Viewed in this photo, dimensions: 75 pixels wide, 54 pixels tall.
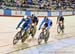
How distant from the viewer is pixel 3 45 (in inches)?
467

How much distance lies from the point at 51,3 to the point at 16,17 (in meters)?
6.68

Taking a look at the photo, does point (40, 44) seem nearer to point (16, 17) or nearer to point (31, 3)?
point (16, 17)

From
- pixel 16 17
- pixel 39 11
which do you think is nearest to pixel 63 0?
pixel 39 11

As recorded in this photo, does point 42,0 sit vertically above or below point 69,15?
above

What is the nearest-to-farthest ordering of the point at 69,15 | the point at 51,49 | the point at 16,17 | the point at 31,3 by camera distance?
1. the point at 51,49
2. the point at 16,17
3. the point at 31,3
4. the point at 69,15

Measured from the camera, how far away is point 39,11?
96.0 feet

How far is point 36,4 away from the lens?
97.5 feet

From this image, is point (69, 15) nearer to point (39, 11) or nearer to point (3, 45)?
point (39, 11)

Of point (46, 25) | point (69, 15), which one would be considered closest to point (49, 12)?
point (69, 15)

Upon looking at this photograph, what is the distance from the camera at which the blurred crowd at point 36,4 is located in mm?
26672

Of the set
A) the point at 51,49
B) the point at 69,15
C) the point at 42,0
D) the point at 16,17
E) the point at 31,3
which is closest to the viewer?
the point at 51,49

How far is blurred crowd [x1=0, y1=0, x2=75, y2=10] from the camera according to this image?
26672 millimetres

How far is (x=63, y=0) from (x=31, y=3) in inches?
339

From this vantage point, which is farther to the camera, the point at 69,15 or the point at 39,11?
→ the point at 69,15
